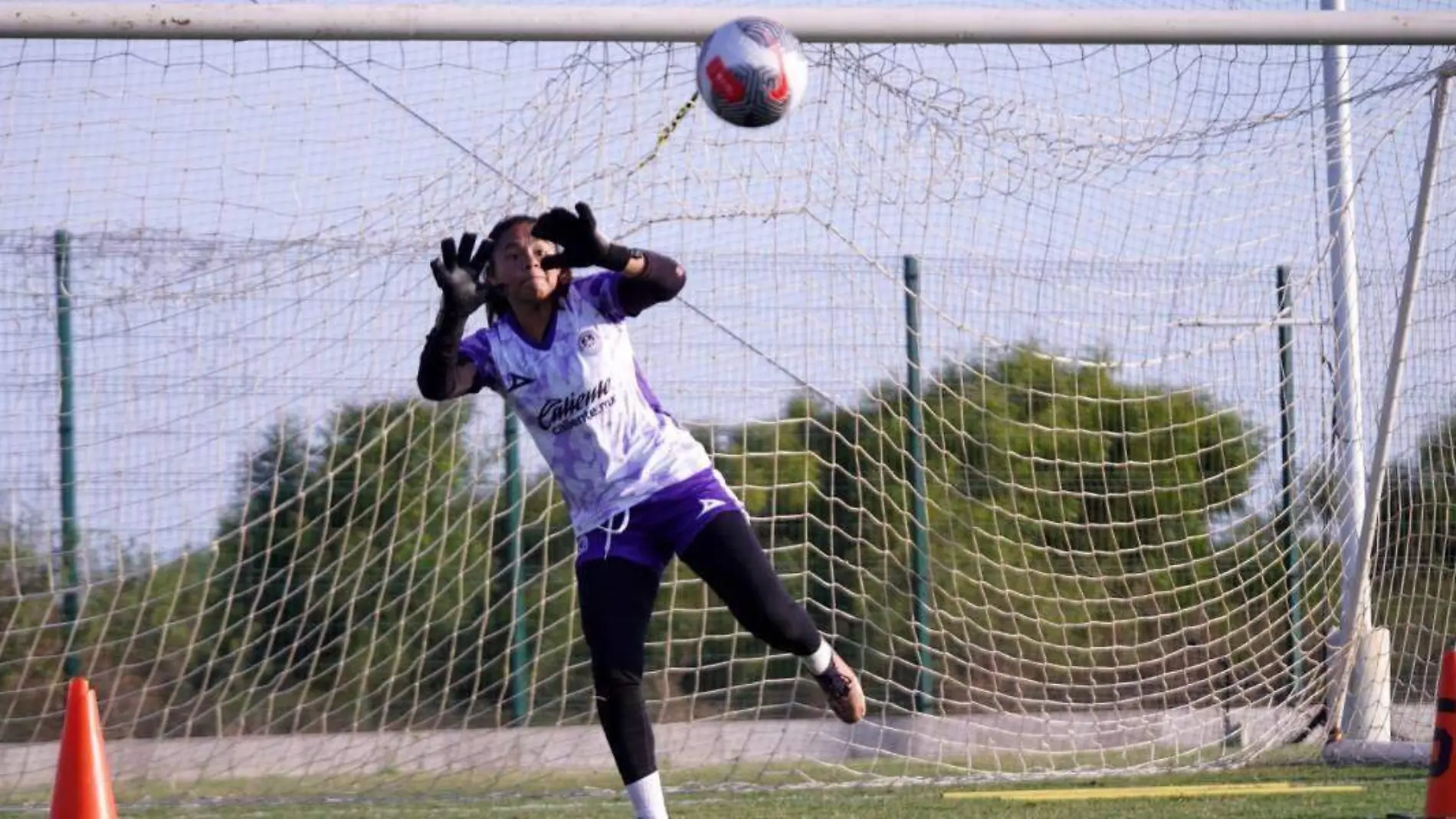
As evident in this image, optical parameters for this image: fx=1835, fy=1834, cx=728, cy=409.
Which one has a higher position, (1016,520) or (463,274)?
(463,274)

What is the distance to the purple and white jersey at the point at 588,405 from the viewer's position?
5.37 m

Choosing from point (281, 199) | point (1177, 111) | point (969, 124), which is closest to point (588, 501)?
point (281, 199)

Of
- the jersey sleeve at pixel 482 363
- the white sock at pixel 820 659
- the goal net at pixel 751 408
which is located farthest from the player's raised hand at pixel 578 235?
the goal net at pixel 751 408

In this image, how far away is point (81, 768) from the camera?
571 cm

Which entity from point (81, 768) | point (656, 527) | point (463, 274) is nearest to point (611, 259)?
point (463, 274)

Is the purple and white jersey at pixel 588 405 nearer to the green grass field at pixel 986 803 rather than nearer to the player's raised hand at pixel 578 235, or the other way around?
the player's raised hand at pixel 578 235

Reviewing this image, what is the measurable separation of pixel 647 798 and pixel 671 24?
3.21m

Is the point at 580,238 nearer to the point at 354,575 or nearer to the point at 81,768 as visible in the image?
the point at 81,768

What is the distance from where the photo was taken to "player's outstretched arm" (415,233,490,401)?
518 centimetres

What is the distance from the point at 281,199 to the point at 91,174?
755 mm

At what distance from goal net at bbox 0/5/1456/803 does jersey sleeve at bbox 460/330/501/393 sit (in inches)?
88.9

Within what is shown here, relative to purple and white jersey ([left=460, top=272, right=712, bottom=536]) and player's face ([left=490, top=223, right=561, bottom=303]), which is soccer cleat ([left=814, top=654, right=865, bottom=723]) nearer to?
purple and white jersey ([left=460, top=272, right=712, bottom=536])

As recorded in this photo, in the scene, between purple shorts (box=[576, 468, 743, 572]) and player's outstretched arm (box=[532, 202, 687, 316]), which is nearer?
player's outstretched arm (box=[532, 202, 687, 316])

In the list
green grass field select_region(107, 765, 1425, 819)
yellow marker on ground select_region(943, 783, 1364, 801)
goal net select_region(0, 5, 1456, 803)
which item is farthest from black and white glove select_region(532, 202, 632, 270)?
yellow marker on ground select_region(943, 783, 1364, 801)
